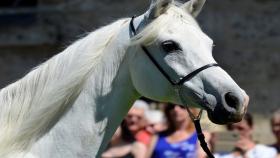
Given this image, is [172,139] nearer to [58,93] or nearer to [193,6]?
[193,6]

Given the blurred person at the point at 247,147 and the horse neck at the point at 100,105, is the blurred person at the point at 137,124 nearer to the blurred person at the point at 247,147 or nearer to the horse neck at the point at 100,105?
the blurred person at the point at 247,147

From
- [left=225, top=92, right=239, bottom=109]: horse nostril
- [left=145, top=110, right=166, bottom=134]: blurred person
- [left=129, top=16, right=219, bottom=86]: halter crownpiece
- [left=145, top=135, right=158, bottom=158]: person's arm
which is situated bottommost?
[left=145, top=110, right=166, bottom=134]: blurred person

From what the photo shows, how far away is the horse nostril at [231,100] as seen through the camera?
4.68 m

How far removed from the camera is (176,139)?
7.51 m

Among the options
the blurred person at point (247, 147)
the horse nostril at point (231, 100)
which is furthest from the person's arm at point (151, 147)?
the horse nostril at point (231, 100)

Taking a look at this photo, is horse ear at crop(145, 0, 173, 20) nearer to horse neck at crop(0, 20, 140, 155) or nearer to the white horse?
the white horse

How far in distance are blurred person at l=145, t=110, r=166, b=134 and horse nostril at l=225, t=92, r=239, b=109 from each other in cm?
303

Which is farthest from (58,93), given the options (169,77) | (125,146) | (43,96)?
(125,146)

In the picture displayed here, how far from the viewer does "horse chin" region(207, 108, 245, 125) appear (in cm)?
473

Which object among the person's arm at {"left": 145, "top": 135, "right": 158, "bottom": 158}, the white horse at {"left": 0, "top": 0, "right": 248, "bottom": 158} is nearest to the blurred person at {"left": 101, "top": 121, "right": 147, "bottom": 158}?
the person's arm at {"left": 145, "top": 135, "right": 158, "bottom": 158}

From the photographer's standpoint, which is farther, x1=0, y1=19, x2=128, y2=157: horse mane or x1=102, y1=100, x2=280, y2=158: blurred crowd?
x1=102, y1=100, x2=280, y2=158: blurred crowd

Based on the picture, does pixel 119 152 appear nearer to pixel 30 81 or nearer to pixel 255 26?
pixel 30 81

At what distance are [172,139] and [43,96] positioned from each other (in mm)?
2822

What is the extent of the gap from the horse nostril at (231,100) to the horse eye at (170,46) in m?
0.34
